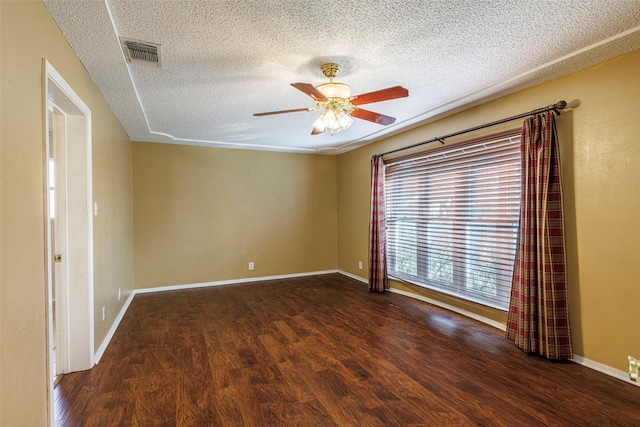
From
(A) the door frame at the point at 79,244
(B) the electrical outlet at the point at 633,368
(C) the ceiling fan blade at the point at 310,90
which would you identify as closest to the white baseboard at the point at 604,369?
(B) the electrical outlet at the point at 633,368

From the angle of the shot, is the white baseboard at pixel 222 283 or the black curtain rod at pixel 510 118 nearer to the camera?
the black curtain rod at pixel 510 118

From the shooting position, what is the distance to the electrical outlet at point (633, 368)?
207 cm

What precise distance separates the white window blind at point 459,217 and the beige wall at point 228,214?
5.56ft

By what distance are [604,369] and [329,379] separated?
6.81ft

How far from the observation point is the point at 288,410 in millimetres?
1883

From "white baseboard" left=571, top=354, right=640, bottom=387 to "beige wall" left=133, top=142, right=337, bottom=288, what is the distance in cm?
398

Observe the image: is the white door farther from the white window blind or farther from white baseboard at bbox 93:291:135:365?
the white window blind

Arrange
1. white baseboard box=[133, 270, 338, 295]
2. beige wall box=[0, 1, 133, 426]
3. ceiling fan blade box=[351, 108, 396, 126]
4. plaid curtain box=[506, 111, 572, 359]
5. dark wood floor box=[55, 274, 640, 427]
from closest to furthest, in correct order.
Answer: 1. beige wall box=[0, 1, 133, 426]
2. dark wood floor box=[55, 274, 640, 427]
3. plaid curtain box=[506, 111, 572, 359]
4. ceiling fan blade box=[351, 108, 396, 126]
5. white baseboard box=[133, 270, 338, 295]

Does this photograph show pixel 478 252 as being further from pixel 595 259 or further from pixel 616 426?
pixel 616 426

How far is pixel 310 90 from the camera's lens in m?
2.10

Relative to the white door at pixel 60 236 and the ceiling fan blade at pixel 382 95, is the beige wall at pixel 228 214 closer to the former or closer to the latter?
the white door at pixel 60 236

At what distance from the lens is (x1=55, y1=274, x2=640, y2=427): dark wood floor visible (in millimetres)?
1820

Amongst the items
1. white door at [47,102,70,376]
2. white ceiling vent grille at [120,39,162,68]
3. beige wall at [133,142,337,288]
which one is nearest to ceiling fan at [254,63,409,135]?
white ceiling vent grille at [120,39,162,68]

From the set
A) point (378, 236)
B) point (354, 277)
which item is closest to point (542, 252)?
point (378, 236)
